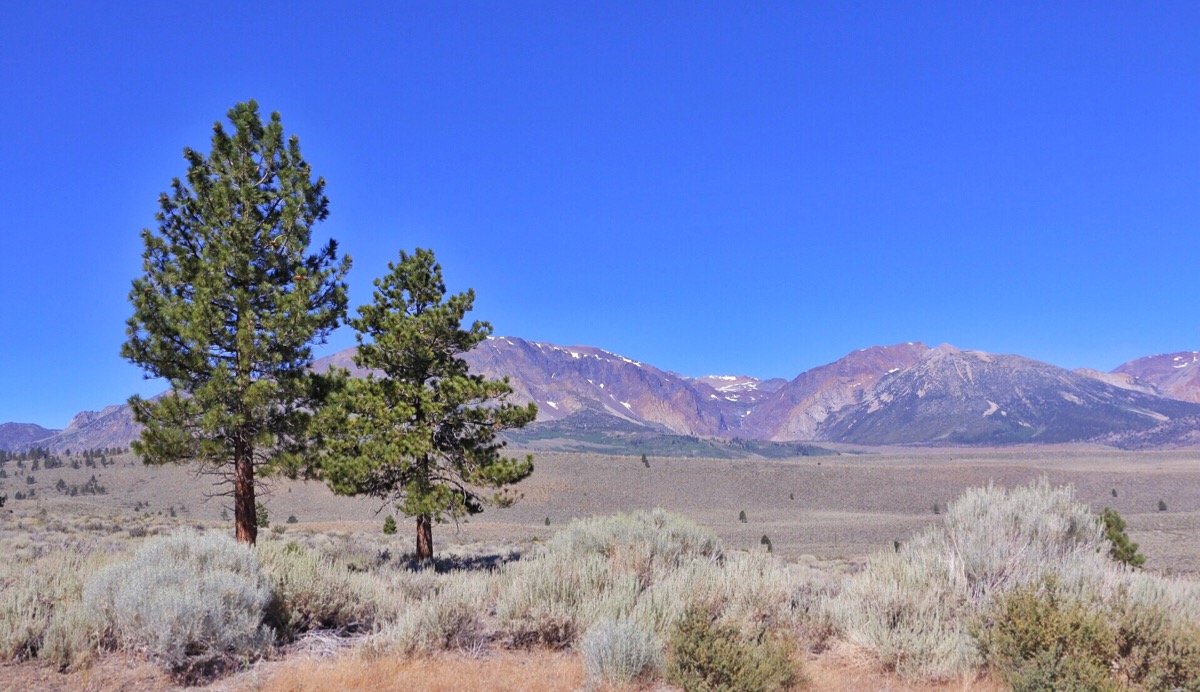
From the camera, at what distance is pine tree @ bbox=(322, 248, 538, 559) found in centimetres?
1454

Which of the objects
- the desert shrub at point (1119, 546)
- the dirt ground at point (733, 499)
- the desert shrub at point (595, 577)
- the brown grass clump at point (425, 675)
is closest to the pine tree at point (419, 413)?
the desert shrub at point (595, 577)

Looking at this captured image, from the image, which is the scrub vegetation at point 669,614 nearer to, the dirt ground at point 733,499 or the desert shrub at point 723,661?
the desert shrub at point 723,661

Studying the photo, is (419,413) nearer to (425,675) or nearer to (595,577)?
(595,577)

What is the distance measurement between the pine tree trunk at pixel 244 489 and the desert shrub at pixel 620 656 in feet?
31.6

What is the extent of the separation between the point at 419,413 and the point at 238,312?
162 inches

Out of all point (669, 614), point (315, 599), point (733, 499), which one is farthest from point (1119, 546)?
point (733, 499)

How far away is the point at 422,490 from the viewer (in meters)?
15.1

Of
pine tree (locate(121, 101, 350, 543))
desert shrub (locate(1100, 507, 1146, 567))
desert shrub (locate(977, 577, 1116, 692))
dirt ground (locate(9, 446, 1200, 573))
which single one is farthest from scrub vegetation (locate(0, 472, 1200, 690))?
dirt ground (locate(9, 446, 1200, 573))

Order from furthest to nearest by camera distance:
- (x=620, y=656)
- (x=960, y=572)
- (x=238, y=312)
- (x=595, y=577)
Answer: (x=238, y=312)
(x=595, y=577)
(x=960, y=572)
(x=620, y=656)

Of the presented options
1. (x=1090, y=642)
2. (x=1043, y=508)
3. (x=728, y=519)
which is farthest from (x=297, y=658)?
(x=728, y=519)

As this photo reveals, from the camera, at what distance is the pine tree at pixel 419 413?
14539 mm

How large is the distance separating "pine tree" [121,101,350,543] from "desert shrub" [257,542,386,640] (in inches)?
213

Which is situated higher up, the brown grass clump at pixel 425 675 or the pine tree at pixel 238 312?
the pine tree at pixel 238 312

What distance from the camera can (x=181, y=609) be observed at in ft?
20.7
